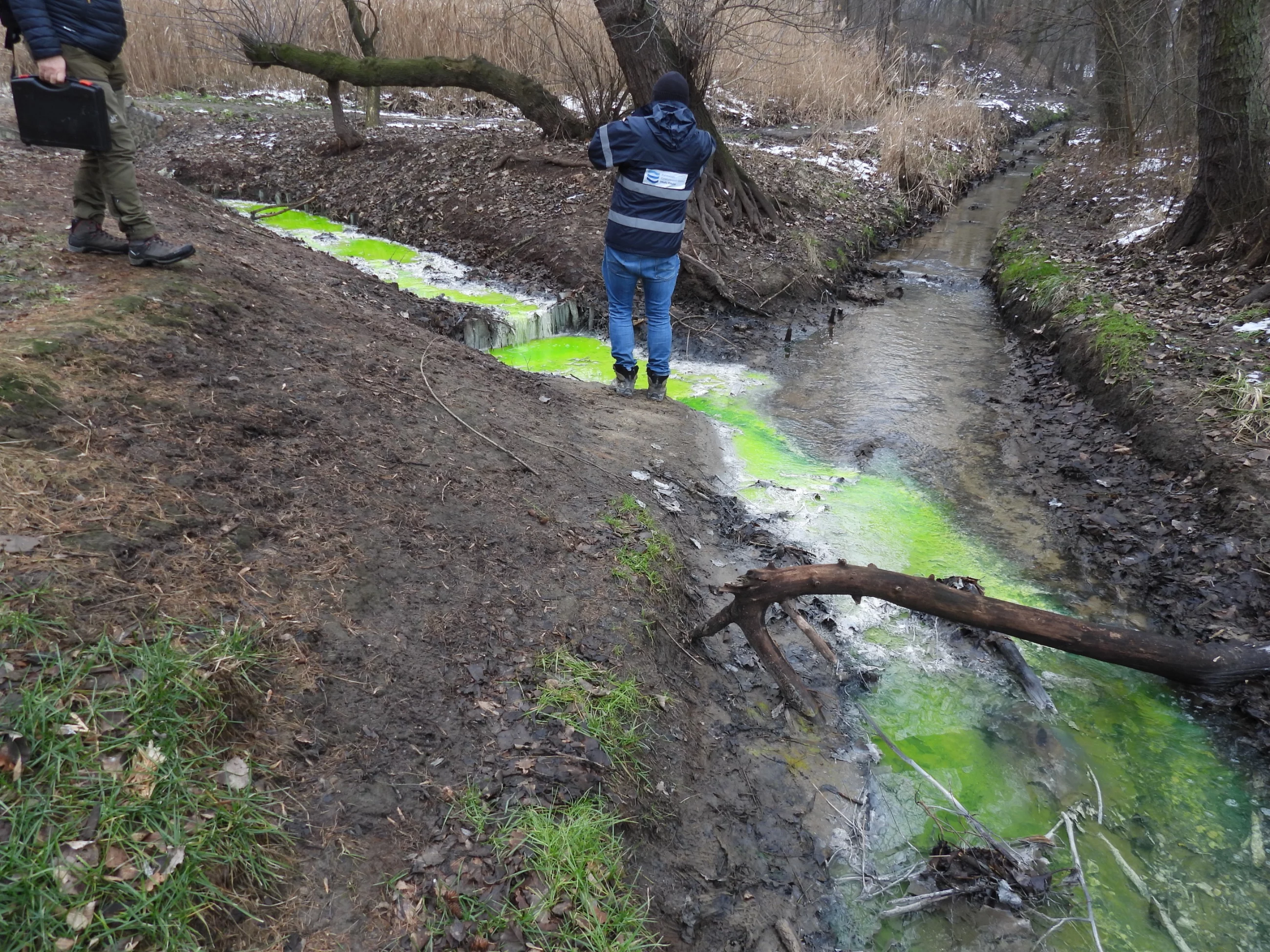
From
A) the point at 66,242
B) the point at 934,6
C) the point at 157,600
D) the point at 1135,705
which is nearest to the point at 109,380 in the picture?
the point at 157,600

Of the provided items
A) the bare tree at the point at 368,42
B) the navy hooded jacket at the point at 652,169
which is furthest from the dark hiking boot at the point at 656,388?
the bare tree at the point at 368,42

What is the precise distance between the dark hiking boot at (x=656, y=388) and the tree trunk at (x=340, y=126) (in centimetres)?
864

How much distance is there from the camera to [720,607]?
4438 mm

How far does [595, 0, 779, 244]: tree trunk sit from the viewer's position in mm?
8961

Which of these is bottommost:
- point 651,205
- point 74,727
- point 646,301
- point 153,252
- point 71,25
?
point 646,301

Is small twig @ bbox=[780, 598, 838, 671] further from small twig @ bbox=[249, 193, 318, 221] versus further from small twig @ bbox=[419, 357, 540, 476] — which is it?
small twig @ bbox=[249, 193, 318, 221]

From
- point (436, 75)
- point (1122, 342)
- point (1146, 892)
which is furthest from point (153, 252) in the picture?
point (436, 75)

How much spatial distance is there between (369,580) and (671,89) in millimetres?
4171

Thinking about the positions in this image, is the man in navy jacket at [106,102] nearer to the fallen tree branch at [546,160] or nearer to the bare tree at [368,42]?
the fallen tree branch at [546,160]

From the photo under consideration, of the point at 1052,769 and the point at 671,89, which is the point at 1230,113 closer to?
the point at 671,89

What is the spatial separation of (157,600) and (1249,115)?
10.4 meters

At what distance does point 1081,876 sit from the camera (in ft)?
10.3

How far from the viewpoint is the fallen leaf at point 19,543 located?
260 centimetres

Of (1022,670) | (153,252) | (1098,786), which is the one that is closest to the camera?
(1098,786)
